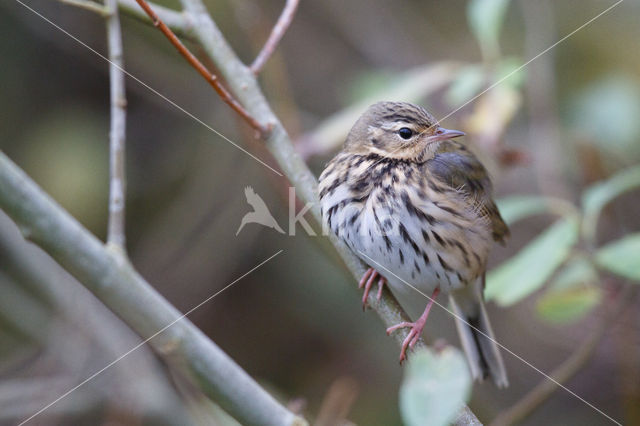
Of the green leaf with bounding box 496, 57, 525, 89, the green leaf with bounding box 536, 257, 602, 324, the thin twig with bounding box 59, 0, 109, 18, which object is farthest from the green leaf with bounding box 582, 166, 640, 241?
the thin twig with bounding box 59, 0, 109, 18

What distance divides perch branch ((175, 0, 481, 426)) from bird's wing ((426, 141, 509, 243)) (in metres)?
0.51

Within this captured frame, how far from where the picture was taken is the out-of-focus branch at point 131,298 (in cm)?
170

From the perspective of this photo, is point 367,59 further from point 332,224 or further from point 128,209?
point 332,224

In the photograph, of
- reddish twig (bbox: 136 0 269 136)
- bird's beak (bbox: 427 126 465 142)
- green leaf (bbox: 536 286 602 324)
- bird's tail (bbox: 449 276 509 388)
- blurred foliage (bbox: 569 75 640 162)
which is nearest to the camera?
reddish twig (bbox: 136 0 269 136)

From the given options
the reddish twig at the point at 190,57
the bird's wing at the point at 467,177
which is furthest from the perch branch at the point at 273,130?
the bird's wing at the point at 467,177

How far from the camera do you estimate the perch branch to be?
203 cm

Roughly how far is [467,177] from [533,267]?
45cm

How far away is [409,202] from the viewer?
2434 millimetres

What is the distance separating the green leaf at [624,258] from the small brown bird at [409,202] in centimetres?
48

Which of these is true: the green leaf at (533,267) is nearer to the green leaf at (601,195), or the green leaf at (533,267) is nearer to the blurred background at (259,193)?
the green leaf at (601,195)

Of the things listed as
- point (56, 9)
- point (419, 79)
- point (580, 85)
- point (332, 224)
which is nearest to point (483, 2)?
point (419, 79)

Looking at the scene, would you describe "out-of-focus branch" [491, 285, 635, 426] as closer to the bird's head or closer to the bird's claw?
the bird's claw

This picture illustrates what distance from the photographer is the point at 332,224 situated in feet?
7.59

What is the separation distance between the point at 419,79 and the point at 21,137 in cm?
210
